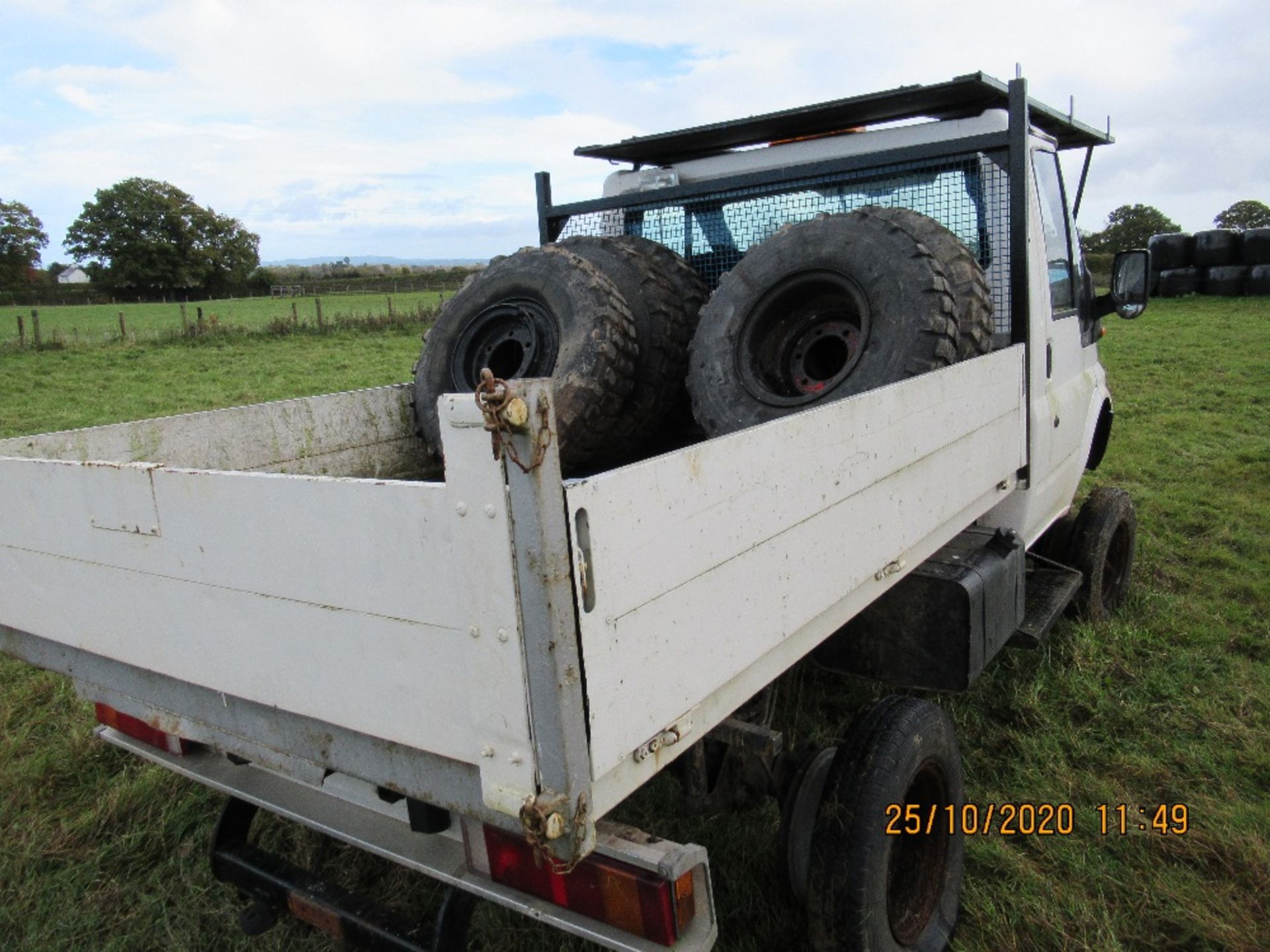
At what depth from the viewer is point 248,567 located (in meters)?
1.70

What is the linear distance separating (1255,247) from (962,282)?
19.4 meters

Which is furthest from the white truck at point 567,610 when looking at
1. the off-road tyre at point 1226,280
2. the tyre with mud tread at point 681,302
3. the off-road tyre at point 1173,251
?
the off-road tyre at point 1173,251

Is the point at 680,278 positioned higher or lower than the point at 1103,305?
higher

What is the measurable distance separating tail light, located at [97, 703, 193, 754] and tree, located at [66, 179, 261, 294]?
224 feet

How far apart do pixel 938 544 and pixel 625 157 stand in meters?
2.63

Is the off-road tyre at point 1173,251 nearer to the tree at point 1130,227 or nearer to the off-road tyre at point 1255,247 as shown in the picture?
the off-road tyre at point 1255,247

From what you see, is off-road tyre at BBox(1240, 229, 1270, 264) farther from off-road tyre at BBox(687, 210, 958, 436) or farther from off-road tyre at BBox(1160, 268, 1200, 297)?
off-road tyre at BBox(687, 210, 958, 436)

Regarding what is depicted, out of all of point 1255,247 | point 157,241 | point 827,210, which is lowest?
point 827,210

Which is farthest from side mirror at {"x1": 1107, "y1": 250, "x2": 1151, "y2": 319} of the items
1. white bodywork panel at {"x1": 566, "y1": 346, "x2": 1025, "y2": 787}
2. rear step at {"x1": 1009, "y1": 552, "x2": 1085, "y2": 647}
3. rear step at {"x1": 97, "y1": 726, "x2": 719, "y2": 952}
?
rear step at {"x1": 97, "y1": 726, "x2": 719, "y2": 952}

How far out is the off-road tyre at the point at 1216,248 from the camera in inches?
738

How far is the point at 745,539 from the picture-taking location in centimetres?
170

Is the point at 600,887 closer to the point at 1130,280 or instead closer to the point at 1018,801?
the point at 1018,801

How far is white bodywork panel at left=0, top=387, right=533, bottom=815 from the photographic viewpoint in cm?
139
